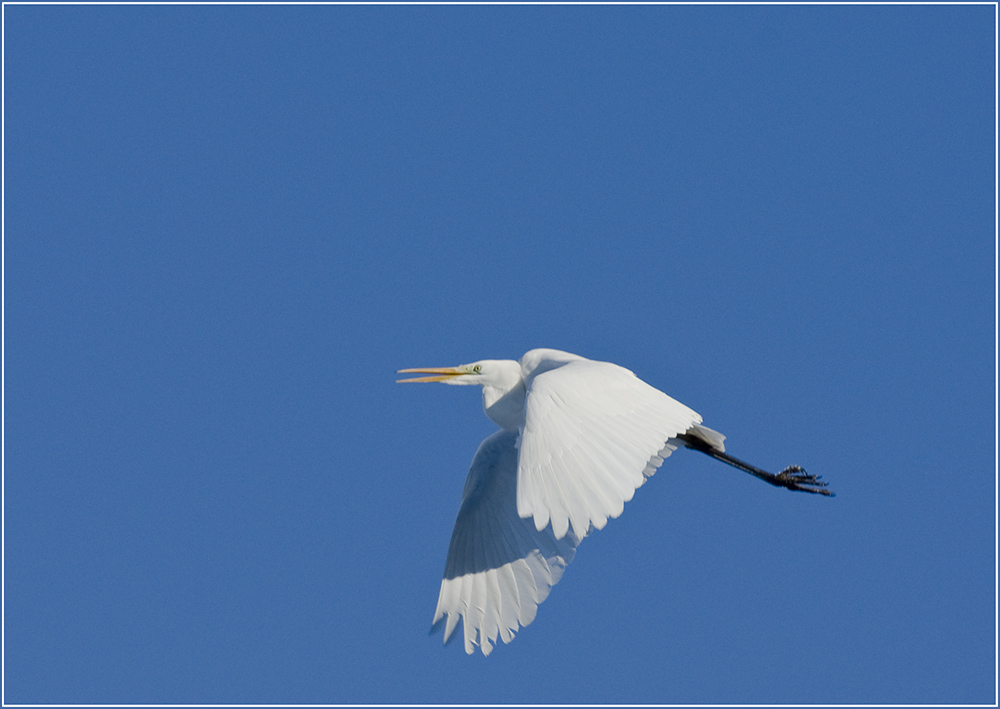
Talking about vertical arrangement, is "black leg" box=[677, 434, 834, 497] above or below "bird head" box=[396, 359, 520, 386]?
below

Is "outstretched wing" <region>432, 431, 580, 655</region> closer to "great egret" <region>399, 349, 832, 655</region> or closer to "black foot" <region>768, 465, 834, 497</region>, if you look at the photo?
"great egret" <region>399, 349, 832, 655</region>

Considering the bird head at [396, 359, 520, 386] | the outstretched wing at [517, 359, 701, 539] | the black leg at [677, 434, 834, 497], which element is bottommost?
the outstretched wing at [517, 359, 701, 539]

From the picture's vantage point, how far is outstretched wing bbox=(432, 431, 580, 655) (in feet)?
29.2

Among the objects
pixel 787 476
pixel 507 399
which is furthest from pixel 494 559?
pixel 787 476

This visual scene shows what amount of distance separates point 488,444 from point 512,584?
120 centimetres

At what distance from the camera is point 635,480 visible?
247 inches

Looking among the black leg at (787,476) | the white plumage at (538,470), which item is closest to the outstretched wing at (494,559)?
the white plumage at (538,470)

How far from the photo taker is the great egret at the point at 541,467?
630cm

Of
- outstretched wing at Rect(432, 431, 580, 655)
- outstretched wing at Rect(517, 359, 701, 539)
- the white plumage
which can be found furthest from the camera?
outstretched wing at Rect(432, 431, 580, 655)

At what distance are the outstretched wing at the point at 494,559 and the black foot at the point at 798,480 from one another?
70.2 inches

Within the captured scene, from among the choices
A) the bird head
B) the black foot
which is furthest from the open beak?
the black foot

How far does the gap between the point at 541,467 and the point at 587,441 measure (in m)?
0.41

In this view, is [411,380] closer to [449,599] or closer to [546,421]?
[449,599]

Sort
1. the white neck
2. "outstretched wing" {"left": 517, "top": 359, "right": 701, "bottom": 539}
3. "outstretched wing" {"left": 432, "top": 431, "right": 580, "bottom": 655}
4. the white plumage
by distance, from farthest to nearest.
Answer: the white neck → "outstretched wing" {"left": 432, "top": 431, "right": 580, "bottom": 655} → the white plumage → "outstretched wing" {"left": 517, "top": 359, "right": 701, "bottom": 539}
